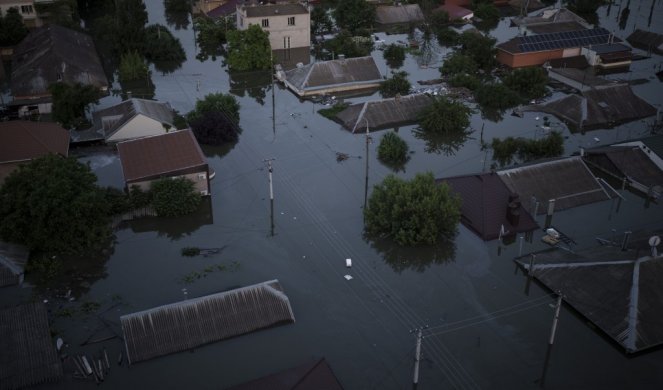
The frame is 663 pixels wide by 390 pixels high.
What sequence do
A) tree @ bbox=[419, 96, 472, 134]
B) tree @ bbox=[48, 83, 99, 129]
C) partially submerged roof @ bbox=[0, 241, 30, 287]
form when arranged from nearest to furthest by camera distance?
partially submerged roof @ bbox=[0, 241, 30, 287]
tree @ bbox=[48, 83, 99, 129]
tree @ bbox=[419, 96, 472, 134]

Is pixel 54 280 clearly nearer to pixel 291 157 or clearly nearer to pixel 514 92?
pixel 291 157

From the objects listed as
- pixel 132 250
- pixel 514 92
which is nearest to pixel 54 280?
pixel 132 250

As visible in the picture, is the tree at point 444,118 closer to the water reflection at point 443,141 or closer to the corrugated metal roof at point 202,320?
the water reflection at point 443,141

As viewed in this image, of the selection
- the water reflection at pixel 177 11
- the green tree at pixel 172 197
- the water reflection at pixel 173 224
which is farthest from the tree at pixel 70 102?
the water reflection at pixel 177 11

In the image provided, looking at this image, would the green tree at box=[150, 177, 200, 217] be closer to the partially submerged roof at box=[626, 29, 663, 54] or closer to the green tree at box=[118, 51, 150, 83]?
the green tree at box=[118, 51, 150, 83]

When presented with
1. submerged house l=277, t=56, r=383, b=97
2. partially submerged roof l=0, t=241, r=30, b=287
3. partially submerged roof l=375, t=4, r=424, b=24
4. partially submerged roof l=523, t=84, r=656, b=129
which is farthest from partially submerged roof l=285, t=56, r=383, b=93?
partially submerged roof l=0, t=241, r=30, b=287

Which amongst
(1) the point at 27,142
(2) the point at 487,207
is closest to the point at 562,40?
(2) the point at 487,207

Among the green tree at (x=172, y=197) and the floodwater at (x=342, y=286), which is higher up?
the green tree at (x=172, y=197)

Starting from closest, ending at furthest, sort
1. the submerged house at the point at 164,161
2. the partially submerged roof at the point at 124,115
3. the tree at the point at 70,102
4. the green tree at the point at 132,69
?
the submerged house at the point at 164,161 < the partially submerged roof at the point at 124,115 < the tree at the point at 70,102 < the green tree at the point at 132,69
